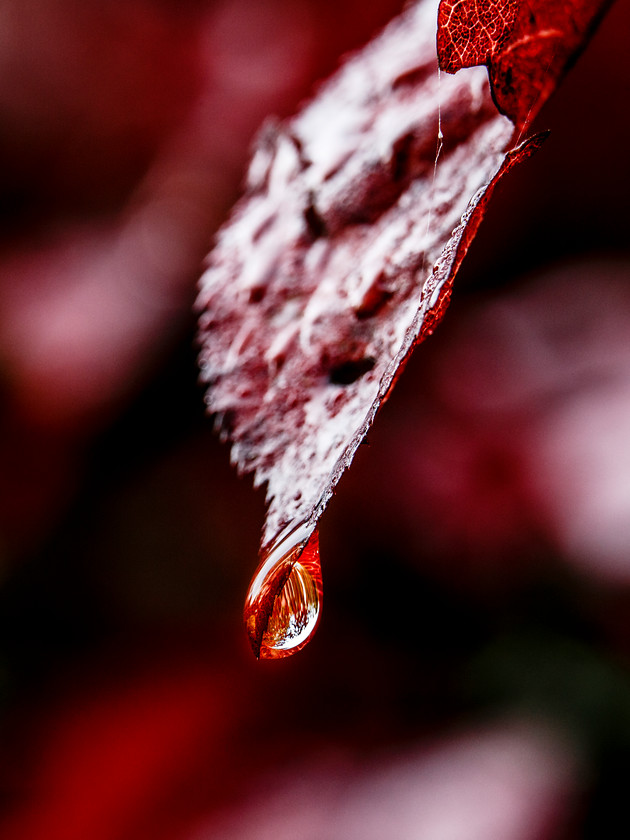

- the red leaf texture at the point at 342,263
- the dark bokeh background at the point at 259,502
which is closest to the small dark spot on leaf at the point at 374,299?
the red leaf texture at the point at 342,263

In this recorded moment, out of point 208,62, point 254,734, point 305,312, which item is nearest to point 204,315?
point 305,312

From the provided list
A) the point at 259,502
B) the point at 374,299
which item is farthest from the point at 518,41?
the point at 259,502

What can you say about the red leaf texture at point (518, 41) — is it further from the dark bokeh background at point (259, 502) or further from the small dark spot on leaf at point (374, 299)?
the dark bokeh background at point (259, 502)

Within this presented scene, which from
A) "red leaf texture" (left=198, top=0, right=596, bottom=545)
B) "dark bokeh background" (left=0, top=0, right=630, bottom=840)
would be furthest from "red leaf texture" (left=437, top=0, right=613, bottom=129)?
"dark bokeh background" (left=0, top=0, right=630, bottom=840)

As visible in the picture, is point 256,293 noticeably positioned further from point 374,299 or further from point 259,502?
point 259,502

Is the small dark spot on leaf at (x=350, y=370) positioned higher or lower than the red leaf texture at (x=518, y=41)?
lower

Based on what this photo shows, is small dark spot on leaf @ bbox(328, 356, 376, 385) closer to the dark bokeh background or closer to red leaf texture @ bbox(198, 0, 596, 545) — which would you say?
red leaf texture @ bbox(198, 0, 596, 545)
